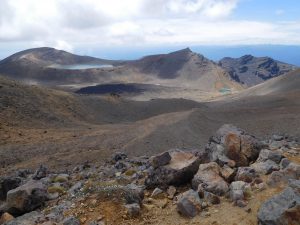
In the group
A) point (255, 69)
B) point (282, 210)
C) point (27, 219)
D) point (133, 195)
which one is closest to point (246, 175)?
point (282, 210)

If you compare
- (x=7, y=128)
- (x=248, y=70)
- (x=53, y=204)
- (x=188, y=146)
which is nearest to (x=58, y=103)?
(x=7, y=128)

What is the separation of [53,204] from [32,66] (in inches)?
4726

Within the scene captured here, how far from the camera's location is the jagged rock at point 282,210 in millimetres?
9602

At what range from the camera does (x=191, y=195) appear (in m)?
11.6

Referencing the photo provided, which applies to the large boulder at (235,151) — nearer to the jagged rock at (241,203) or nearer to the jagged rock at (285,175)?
Answer: the jagged rock at (285,175)

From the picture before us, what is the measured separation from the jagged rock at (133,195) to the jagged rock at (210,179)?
1.40 metres

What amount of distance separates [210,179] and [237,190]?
0.82 metres

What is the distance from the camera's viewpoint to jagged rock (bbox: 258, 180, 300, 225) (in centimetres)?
960

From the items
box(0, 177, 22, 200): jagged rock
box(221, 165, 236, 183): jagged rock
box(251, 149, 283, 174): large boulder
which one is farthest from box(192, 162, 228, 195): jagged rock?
box(0, 177, 22, 200): jagged rock

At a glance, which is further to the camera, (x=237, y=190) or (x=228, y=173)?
(x=228, y=173)

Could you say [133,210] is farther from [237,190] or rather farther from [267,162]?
[267,162]

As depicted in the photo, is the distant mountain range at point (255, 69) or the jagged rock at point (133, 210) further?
the distant mountain range at point (255, 69)

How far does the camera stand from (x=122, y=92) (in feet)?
317

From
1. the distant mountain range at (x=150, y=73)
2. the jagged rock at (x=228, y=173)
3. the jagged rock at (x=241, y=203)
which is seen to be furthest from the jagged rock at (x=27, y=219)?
the distant mountain range at (x=150, y=73)
